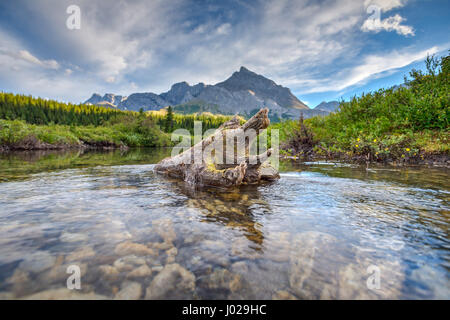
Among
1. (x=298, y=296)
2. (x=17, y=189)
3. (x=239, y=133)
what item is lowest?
(x=298, y=296)

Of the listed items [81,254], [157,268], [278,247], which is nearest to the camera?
[157,268]

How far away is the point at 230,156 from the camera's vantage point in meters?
7.21

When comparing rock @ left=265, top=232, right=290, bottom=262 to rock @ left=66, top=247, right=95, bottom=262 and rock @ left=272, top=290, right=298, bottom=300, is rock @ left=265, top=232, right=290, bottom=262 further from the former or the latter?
rock @ left=66, top=247, right=95, bottom=262

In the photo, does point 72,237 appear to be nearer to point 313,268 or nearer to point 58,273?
point 58,273

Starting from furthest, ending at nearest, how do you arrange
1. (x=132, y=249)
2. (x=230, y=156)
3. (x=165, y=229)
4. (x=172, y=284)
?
(x=230, y=156) < (x=165, y=229) < (x=132, y=249) < (x=172, y=284)

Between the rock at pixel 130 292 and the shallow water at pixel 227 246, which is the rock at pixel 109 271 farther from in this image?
the rock at pixel 130 292

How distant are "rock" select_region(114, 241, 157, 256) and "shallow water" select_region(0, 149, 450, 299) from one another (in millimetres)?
13

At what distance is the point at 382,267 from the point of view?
228 centimetres

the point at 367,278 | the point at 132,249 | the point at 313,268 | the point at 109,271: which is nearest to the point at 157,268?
the point at 109,271

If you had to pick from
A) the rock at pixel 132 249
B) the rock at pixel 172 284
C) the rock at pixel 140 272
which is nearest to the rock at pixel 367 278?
the rock at pixel 172 284

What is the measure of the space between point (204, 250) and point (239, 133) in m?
5.20

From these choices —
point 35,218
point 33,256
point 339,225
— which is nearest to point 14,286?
point 33,256

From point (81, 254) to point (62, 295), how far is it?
2.38ft

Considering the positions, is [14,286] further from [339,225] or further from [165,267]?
[339,225]
